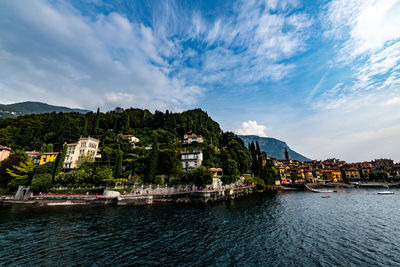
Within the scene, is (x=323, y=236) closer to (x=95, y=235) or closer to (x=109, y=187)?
(x=95, y=235)

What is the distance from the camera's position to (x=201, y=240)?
57.1ft

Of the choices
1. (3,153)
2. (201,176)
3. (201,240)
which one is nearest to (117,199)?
(201,176)

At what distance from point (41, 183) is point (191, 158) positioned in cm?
4089

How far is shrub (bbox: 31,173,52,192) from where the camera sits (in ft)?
138

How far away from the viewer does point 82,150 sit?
5553 centimetres

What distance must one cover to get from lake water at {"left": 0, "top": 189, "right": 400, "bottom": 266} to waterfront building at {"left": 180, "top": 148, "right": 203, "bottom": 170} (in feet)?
90.6

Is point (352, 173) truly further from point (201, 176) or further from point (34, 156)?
point (34, 156)

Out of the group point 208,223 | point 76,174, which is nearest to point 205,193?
point 208,223

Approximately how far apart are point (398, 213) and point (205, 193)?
118ft

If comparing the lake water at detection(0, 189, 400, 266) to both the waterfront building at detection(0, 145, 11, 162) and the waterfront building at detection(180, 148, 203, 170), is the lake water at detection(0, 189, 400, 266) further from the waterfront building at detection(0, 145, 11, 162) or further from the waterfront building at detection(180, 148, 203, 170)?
the waterfront building at detection(0, 145, 11, 162)

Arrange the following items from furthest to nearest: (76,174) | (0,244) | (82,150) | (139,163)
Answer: (82,150) → (139,163) → (76,174) → (0,244)

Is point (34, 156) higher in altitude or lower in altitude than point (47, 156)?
higher

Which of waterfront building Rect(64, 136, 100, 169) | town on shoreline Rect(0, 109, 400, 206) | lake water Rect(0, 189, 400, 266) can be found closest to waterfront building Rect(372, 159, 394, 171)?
town on shoreline Rect(0, 109, 400, 206)

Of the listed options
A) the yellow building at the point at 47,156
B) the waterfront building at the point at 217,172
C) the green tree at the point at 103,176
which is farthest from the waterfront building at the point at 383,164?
the yellow building at the point at 47,156
